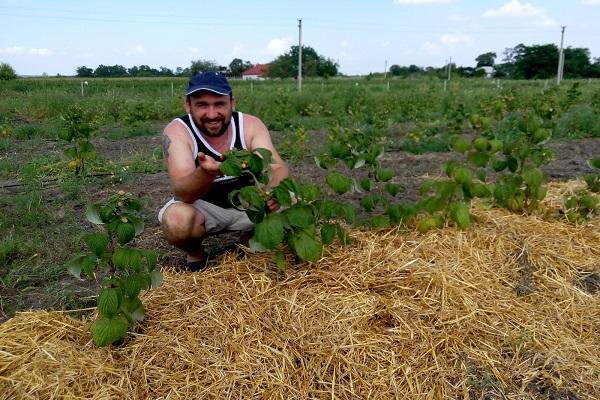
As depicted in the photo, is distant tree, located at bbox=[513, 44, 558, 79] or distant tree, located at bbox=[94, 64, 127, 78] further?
distant tree, located at bbox=[513, 44, 558, 79]

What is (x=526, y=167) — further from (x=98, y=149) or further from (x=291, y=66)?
(x=291, y=66)

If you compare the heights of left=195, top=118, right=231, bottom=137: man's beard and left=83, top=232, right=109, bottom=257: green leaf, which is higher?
left=195, top=118, right=231, bottom=137: man's beard

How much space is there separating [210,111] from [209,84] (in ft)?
0.48

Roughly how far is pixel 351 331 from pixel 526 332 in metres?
0.77

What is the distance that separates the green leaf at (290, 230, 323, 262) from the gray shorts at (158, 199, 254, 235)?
0.91 metres

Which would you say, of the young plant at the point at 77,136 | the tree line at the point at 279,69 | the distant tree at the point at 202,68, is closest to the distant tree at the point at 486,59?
the tree line at the point at 279,69

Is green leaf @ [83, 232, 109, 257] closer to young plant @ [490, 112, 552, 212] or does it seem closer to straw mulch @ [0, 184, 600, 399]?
straw mulch @ [0, 184, 600, 399]

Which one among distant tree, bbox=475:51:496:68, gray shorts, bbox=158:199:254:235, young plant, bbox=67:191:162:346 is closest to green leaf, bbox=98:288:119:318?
young plant, bbox=67:191:162:346

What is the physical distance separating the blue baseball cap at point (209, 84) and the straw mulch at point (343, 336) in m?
0.92

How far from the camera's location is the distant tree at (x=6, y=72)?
80.3 ft

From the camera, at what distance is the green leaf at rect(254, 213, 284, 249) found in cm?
216

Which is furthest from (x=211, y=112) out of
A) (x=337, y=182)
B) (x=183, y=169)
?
(x=337, y=182)

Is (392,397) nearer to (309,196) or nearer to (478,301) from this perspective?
(478,301)

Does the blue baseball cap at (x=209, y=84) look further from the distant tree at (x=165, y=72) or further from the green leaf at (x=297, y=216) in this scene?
the distant tree at (x=165, y=72)
